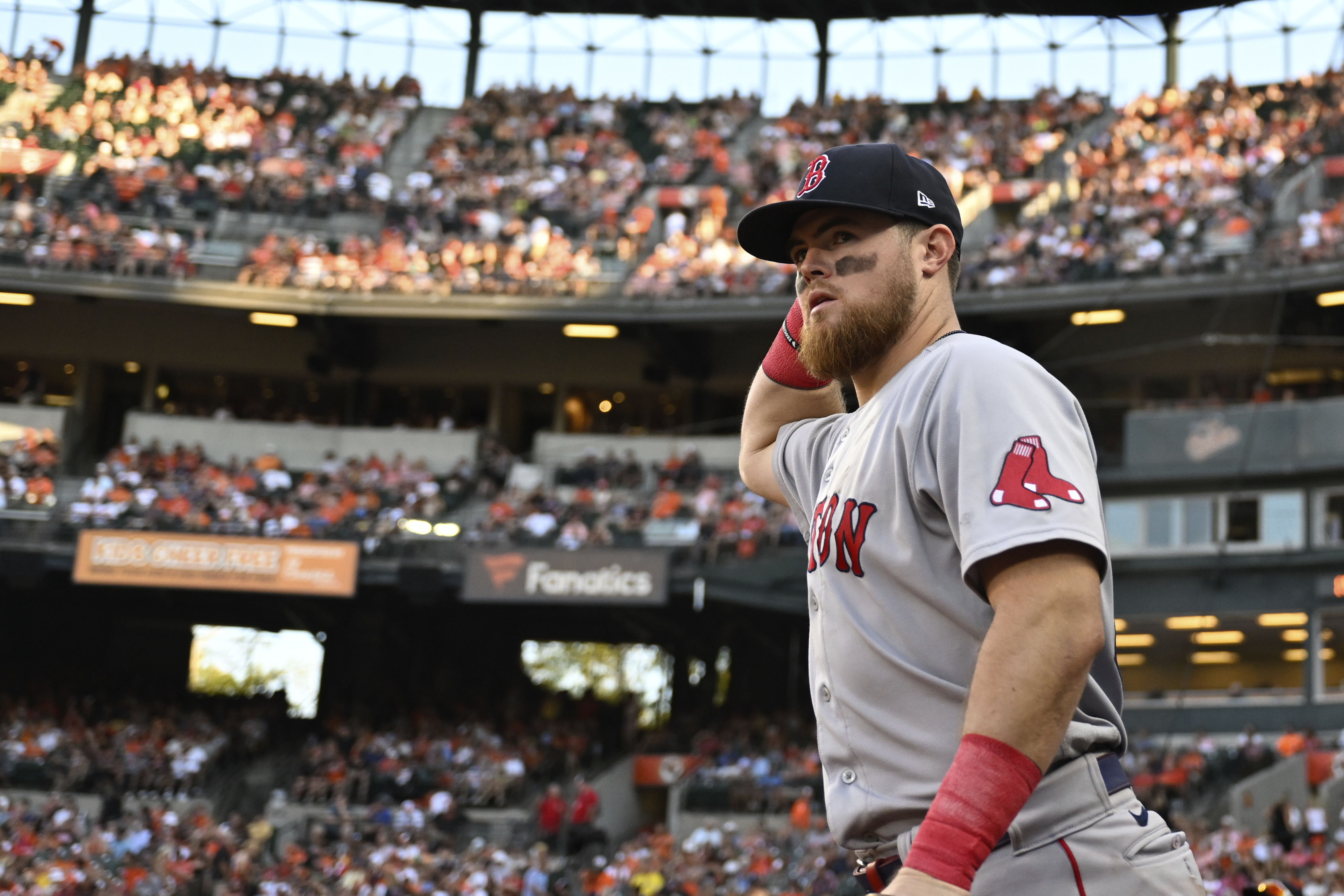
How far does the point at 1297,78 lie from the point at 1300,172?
600cm

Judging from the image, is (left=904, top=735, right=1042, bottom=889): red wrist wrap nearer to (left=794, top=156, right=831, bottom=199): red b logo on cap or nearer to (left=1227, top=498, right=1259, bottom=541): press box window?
(left=794, top=156, right=831, bottom=199): red b logo on cap

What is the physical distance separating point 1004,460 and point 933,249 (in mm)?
501

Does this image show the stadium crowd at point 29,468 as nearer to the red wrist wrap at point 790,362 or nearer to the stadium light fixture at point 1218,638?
the stadium light fixture at point 1218,638

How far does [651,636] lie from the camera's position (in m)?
28.3

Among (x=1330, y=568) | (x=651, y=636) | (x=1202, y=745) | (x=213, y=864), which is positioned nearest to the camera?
(x=213, y=864)

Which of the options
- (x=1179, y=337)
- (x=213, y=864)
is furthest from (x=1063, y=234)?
(x=213, y=864)

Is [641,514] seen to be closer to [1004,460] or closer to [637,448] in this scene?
[637,448]

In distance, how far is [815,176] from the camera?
2377 mm

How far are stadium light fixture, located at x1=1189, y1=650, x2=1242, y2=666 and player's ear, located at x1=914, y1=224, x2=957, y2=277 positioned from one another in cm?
2421

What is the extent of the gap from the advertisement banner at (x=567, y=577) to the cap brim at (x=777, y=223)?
69.1 feet

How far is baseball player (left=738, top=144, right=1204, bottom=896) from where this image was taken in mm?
1909

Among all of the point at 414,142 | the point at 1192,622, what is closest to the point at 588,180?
the point at 414,142

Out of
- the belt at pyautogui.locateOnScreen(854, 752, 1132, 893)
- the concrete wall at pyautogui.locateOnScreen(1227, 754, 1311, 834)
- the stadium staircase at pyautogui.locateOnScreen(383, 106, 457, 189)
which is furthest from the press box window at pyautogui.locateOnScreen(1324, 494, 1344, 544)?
the belt at pyautogui.locateOnScreen(854, 752, 1132, 893)

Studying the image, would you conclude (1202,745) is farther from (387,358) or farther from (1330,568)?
(387,358)
